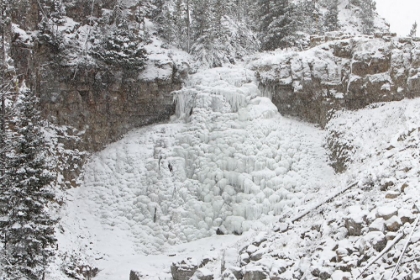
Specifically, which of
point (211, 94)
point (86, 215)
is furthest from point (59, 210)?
point (211, 94)

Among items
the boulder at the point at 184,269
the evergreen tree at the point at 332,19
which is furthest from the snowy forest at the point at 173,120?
the evergreen tree at the point at 332,19

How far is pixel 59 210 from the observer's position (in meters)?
19.6

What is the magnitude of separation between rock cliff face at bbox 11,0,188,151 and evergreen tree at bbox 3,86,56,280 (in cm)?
870

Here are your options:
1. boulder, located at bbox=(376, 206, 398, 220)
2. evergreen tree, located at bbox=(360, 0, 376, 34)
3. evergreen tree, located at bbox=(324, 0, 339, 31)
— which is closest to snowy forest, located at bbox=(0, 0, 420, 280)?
boulder, located at bbox=(376, 206, 398, 220)

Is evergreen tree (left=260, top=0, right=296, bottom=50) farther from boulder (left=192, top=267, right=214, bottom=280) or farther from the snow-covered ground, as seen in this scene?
boulder (left=192, top=267, right=214, bottom=280)

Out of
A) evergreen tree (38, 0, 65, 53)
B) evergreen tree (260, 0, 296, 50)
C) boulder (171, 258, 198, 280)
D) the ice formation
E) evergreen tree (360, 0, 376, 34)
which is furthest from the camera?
evergreen tree (360, 0, 376, 34)

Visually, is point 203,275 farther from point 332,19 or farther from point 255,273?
point 332,19

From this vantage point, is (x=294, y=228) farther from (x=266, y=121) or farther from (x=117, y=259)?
(x=266, y=121)

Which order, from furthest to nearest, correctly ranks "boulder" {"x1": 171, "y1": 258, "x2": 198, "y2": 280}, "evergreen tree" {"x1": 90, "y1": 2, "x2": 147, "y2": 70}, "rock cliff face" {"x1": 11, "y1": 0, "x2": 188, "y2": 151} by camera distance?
"evergreen tree" {"x1": 90, "y1": 2, "x2": 147, "y2": 70}, "rock cliff face" {"x1": 11, "y1": 0, "x2": 188, "y2": 151}, "boulder" {"x1": 171, "y1": 258, "x2": 198, "y2": 280}

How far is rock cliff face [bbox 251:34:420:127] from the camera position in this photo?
2109 centimetres

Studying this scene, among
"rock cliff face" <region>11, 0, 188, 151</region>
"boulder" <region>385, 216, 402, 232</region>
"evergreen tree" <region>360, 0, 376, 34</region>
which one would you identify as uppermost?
"evergreen tree" <region>360, 0, 376, 34</region>

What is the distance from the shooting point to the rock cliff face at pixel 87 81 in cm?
2152

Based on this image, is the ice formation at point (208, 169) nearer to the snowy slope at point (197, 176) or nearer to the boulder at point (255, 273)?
the snowy slope at point (197, 176)

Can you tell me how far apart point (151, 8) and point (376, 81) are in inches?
544
